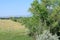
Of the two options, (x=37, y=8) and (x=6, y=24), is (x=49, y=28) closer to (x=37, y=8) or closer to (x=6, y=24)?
(x=37, y=8)

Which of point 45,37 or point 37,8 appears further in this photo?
point 37,8

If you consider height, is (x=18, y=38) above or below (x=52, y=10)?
below

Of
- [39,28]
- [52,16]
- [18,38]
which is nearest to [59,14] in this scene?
[52,16]

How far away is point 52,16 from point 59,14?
0.64m

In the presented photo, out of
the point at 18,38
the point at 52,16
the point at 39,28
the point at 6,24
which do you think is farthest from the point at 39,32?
the point at 6,24

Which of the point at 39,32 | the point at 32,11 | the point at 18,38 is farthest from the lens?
the point at 18,38

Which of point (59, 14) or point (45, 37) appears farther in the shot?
point (59, 14)

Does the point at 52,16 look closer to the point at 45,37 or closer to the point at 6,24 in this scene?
the point at 45,37

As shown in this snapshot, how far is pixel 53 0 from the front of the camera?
21.6 metres

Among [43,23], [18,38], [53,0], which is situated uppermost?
[53,0]

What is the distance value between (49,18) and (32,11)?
165cm

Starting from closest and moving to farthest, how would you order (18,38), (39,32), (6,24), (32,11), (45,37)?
(45,37) < (39,32) < (32,11) < (18,38) < (6,24)

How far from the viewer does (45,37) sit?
59.2 feet

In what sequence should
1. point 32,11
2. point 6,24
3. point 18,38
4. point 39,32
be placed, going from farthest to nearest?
point 6,24
point 18,38
point 32,11
point 39,32
